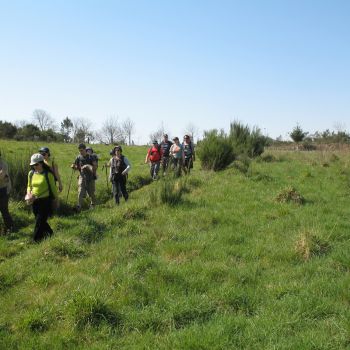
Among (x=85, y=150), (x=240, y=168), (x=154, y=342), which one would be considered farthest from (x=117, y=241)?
(x=240, y=168)

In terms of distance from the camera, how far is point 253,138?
24.4 metres

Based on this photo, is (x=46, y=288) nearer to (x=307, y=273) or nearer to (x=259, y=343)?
(x=259, y=343)

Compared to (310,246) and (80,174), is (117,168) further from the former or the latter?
(310,246)

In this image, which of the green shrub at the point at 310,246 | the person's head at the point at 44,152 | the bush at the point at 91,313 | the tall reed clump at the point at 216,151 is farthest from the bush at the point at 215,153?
the bush at the point at 91,313

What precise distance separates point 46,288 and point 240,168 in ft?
37.5

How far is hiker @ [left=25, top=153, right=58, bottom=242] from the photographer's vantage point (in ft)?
26.3

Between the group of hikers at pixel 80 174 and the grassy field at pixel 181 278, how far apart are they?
0.57 m

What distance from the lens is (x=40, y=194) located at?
8047mm

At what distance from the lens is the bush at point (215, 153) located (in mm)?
16719

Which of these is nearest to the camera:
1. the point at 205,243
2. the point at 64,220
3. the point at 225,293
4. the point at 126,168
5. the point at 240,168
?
the point at 225,293

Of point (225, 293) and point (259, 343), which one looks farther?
point (225, 293)

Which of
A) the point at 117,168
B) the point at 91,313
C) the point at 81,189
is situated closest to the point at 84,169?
the point at 81,189

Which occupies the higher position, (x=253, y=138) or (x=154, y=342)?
(x=253, y=138)

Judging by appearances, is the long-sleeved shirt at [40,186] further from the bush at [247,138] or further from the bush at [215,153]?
the bush at [247,138]
